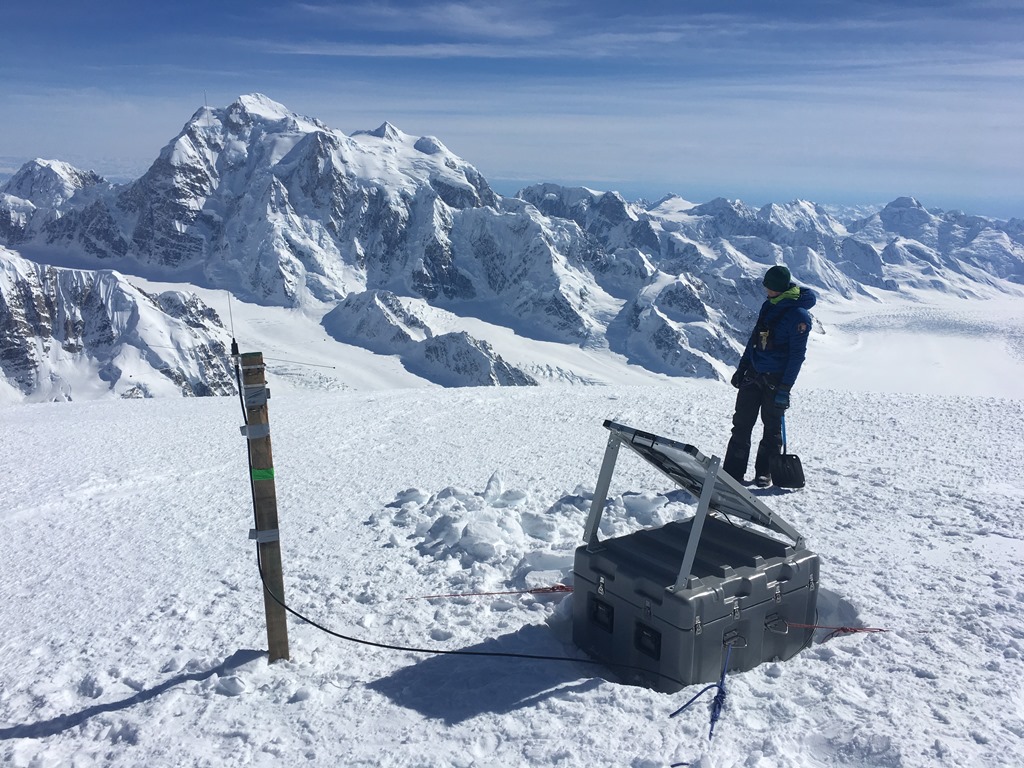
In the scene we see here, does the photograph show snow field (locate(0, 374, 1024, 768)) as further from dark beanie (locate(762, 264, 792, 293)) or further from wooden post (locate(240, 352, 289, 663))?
dark beanie (locate(762, 264, 792, 293))

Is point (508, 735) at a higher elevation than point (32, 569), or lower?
higher

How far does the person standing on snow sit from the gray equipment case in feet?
9.56

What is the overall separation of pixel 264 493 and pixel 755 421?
5.78 meters

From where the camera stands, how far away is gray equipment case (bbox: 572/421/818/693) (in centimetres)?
439

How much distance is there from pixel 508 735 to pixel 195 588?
11.5 ft

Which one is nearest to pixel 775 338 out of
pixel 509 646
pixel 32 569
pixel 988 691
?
pixel 988 691

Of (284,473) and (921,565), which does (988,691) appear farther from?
(284,473)

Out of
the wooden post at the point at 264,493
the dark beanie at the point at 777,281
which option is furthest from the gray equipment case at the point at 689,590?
the dark beanie at the point at 777,281

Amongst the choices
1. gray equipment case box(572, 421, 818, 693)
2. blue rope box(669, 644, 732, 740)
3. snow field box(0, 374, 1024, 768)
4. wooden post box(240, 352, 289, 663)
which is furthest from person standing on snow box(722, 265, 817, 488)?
wooden post box(240, 352, 289, 663)

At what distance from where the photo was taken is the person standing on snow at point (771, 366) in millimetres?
7727

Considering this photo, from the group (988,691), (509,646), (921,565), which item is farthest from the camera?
(921,565)

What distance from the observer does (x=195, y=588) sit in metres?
6.20

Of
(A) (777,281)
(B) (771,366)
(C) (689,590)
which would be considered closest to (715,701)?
(C) (689,590)

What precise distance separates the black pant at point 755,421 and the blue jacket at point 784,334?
173 millimetres
